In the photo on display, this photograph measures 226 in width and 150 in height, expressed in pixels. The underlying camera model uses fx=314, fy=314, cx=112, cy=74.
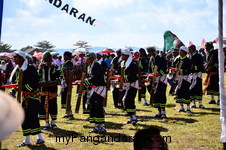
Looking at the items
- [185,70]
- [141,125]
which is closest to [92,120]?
[141,125]

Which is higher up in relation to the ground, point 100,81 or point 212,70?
point 212,70

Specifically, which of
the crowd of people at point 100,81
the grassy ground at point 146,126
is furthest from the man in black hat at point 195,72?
the grassy ground at point 146,126

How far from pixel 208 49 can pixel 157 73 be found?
3323 millimetres

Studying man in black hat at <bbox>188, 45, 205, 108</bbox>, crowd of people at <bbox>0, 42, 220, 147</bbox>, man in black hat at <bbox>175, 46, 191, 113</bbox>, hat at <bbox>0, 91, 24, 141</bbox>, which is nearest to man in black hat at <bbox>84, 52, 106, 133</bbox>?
crowd of people at <bbox>0, 42, 220, 147</bbox>

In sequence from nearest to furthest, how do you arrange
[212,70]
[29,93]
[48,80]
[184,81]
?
1. [29,93]
2. [48,80]
3. [184,81]
4. [212,70]

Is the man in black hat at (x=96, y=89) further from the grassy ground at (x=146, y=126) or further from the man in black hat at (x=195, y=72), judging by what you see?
the man in black hat at (x=195, y=72)

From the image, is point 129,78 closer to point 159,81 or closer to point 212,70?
point 159,81

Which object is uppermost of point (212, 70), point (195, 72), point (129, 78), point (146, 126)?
point (212, 70)

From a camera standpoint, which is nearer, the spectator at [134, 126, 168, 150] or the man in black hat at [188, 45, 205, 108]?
the spectator at [134, 126, 168, 150]

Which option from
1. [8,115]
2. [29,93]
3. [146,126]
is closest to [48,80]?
[29,93]

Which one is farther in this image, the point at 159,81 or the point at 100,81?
the point at 159,81

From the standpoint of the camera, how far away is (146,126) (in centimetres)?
A: 942

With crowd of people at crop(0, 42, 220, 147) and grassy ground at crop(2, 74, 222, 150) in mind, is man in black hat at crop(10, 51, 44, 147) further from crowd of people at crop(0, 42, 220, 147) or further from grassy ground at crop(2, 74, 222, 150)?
grassy ground at crop(2, 74, 222, 150)

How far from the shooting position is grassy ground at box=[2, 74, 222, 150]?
7441 mm
